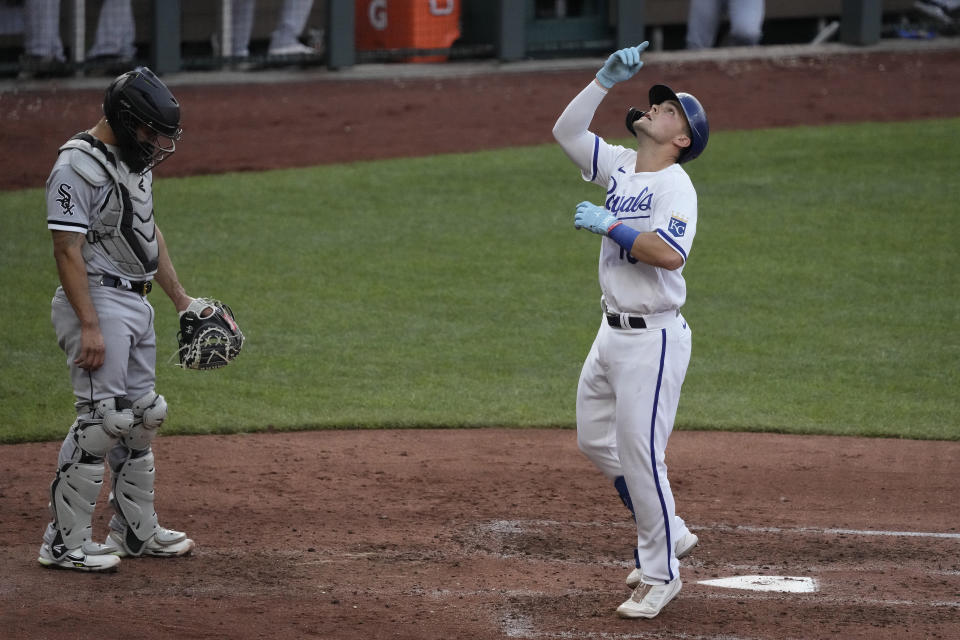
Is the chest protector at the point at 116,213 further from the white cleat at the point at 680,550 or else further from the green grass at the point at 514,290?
the green grass at the point at 514,290

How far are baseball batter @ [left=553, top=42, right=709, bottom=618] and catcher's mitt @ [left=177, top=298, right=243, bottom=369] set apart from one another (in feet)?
4.35

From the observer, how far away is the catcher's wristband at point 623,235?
4.03m

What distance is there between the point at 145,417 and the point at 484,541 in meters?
1.37

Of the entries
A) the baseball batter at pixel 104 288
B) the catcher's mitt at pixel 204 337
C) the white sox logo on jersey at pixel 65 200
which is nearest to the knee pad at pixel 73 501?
the baseball batter at pixel 104 288

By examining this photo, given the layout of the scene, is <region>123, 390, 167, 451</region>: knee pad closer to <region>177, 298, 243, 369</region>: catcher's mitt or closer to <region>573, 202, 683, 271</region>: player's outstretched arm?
<region>177, 298, 243, 369</region>: catcher's mitt

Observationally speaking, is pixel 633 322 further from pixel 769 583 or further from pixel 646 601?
pixel 769 583

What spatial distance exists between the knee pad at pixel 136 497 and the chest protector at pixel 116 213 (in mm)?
697

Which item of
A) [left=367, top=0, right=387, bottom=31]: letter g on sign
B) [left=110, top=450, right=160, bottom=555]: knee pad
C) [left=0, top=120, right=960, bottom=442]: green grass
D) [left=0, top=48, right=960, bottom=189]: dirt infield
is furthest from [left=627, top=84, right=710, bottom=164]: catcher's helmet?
[left=367, top=0, right=387, bottom=31]: letter g on sign

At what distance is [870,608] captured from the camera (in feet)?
13.9

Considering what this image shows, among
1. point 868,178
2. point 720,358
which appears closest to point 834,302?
point 720,358

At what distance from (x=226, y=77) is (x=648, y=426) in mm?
10355

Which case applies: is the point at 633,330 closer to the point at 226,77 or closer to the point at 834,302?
the point at 834,302

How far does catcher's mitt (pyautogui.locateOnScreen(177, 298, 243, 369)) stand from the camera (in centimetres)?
462

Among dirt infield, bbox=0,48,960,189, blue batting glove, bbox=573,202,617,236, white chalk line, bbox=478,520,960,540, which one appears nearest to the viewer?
blue batting glove, bbox=573,202,617,236
